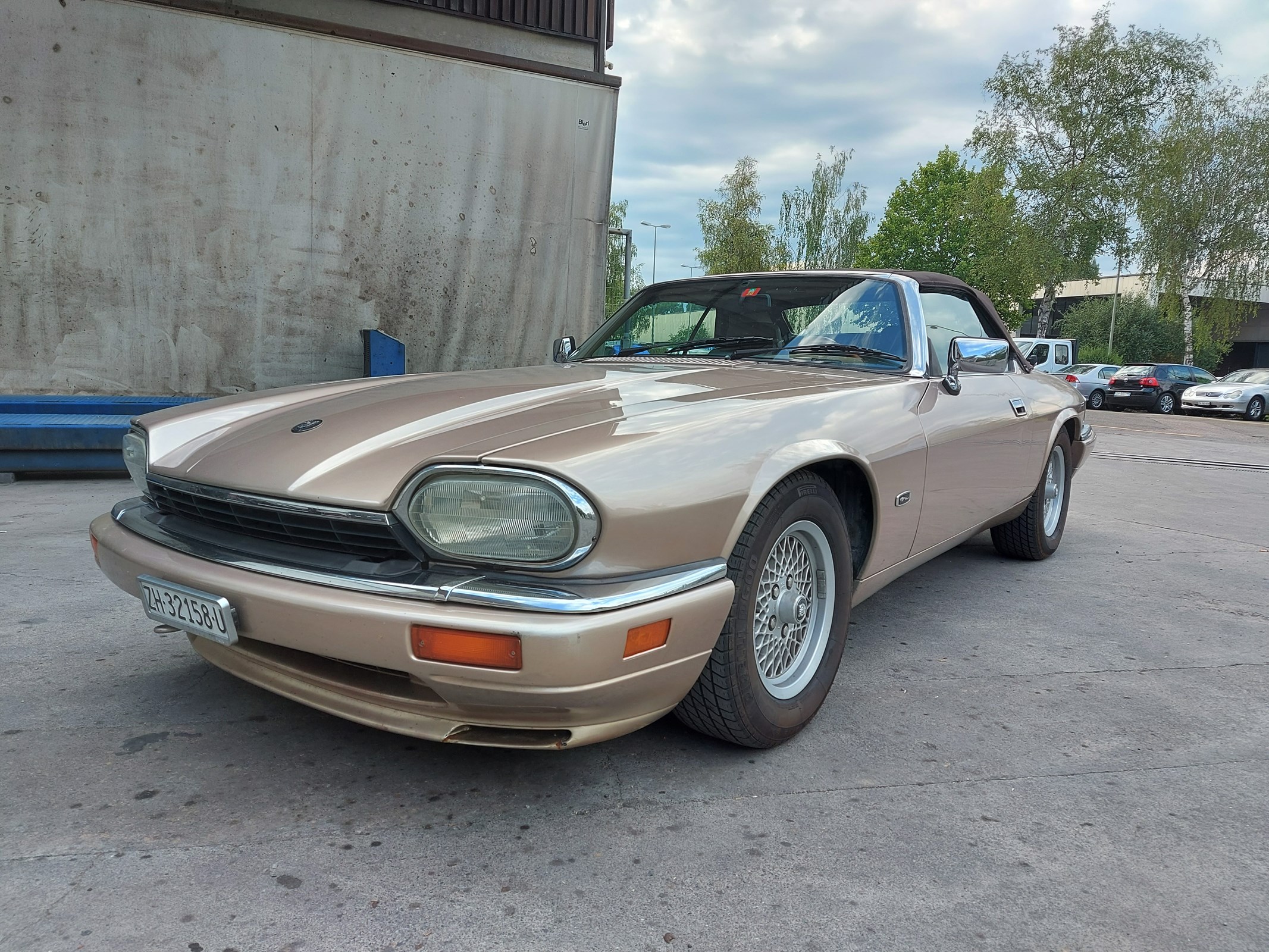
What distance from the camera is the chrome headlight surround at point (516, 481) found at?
1691 mm

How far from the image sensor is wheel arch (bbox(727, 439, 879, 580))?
79.5 inches

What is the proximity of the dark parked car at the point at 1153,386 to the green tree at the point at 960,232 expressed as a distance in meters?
7.12

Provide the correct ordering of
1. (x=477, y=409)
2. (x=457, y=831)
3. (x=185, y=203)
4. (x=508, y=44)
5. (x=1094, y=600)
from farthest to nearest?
(x=508, y=44) < (x=185, y=203) < (x=1094, y=600) < (x=477, y=409) < (x=457, y=831)

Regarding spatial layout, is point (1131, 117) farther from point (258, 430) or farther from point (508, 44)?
point (258, 430)

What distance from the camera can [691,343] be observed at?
3.29 m

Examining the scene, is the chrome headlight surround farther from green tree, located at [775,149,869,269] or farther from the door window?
green tree, located at [775,149,869,269]

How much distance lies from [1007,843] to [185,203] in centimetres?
774

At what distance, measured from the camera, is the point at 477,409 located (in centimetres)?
215

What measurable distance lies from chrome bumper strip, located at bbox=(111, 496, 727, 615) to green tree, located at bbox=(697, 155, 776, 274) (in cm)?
4090

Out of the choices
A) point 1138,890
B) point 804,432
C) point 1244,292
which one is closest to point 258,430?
point 804,432

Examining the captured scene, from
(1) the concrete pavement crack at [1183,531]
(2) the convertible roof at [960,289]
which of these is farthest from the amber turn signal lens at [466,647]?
(1) the concrete pavement crack at [1183,531]

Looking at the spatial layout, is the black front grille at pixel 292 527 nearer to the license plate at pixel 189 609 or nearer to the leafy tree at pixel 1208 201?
the license plate at pixel 189 609

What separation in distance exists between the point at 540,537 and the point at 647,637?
0.95ft

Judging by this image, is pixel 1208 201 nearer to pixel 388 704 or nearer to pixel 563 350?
pixel 563 350
